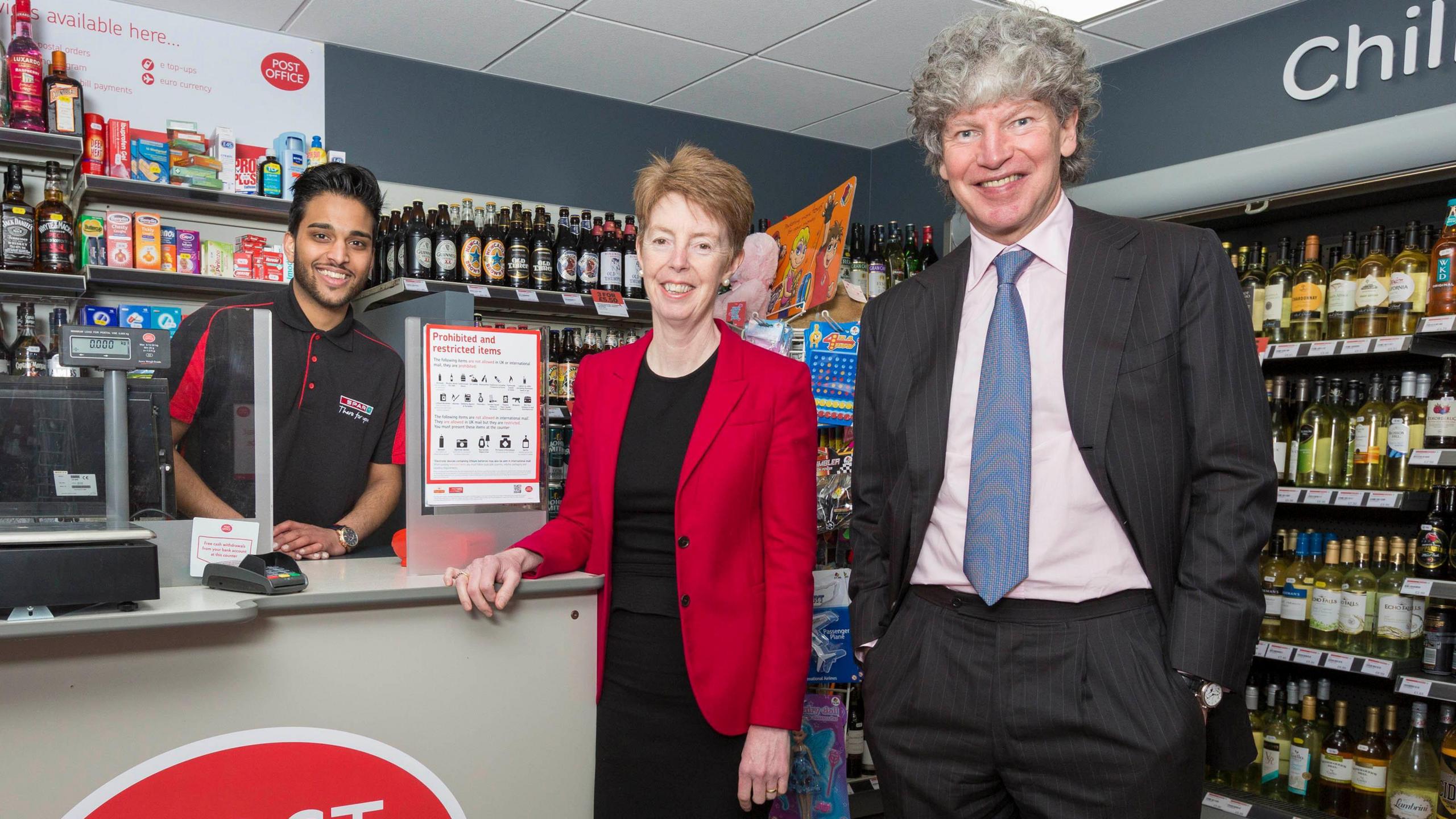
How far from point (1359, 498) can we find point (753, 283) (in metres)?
2.39

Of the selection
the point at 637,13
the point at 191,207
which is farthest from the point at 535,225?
the point at 191,207

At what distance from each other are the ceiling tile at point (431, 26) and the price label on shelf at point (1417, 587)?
13.7 ft

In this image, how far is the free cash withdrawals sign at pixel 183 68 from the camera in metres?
4.43

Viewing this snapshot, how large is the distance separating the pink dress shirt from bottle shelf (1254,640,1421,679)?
2.44m

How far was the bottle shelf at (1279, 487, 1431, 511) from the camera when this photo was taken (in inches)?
136

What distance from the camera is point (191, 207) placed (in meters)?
4.50

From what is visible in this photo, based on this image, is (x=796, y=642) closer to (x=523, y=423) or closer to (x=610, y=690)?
(x=610, y=690)

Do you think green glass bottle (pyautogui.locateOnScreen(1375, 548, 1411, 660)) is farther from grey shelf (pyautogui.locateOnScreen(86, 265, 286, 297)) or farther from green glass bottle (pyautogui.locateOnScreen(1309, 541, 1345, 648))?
grey shelf (pyautogui.locateOnScreen(86, 265, 286, 297))

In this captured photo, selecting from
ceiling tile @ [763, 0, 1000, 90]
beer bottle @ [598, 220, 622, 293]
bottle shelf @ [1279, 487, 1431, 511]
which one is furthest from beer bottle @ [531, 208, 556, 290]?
bottle shelf @ [1279, 487, 1431, 511]

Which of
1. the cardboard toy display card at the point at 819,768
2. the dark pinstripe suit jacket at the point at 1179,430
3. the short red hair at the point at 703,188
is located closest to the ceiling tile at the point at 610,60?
the short red hair at the point at 703,188

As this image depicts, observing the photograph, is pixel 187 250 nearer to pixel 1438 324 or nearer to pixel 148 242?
pixel 148 242

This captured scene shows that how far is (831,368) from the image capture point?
8.87 feet

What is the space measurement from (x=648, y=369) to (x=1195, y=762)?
3.80 ft

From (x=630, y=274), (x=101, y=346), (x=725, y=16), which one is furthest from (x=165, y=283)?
(x=101, y=346)
